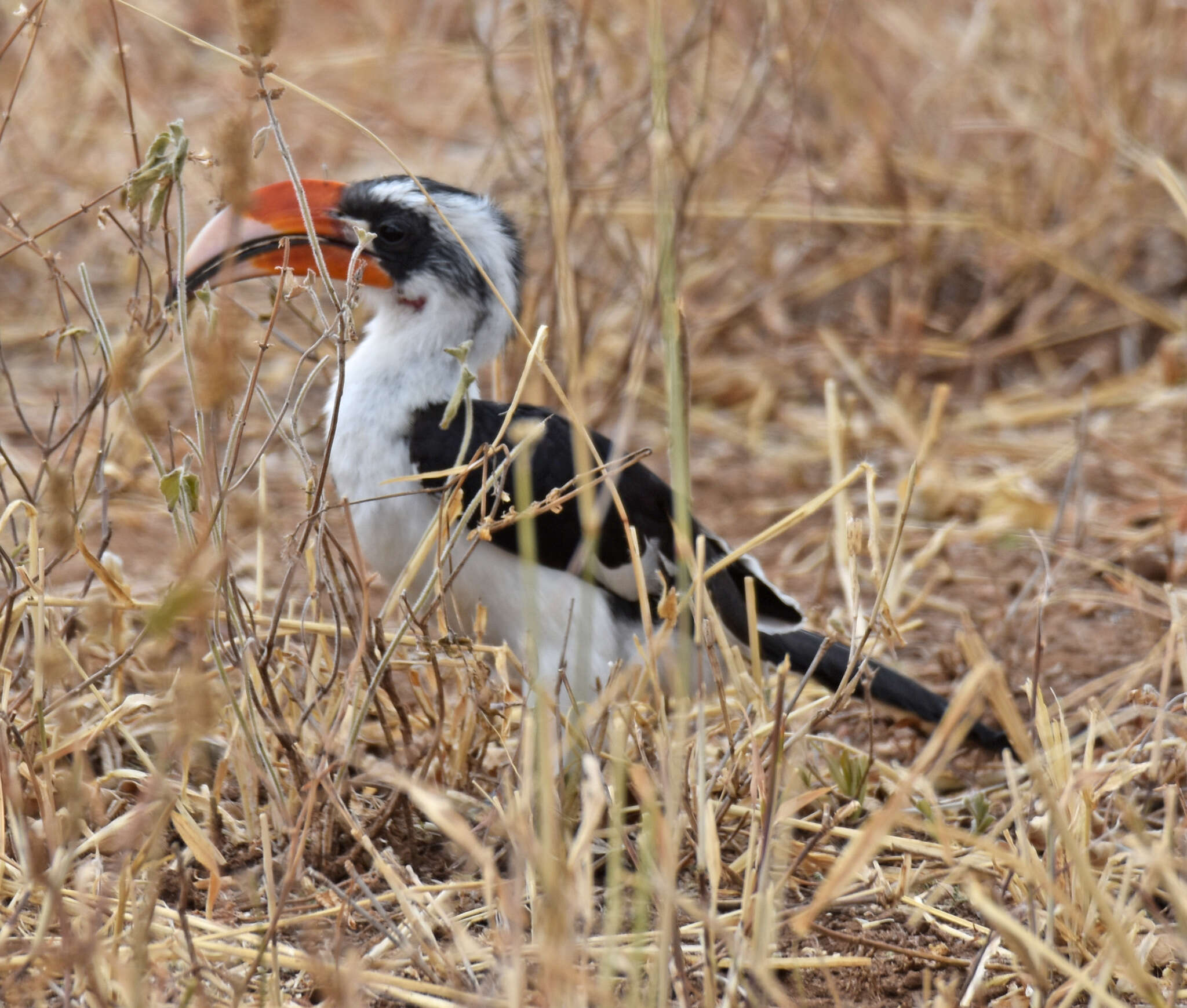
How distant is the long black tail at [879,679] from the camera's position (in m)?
2.22

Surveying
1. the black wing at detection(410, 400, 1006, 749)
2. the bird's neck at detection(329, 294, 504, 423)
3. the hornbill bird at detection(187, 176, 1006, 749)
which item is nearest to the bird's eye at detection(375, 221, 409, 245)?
the hornbill bird at detection(187, 176, 1006, 749)

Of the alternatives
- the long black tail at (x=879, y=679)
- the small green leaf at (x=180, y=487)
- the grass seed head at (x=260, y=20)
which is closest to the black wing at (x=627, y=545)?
the long black tail at (x=879, y=679)

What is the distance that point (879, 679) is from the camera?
2.23 metres

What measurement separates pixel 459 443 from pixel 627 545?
1.08 feet

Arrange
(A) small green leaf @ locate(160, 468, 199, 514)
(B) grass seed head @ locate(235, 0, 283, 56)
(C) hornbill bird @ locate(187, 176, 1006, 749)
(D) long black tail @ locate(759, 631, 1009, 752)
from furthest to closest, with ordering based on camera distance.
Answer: (D) long black tail @ locate(759, 631, 1009, 752) → (C) hornbill bird @ locate(187, 176, 1006, 749) → (A) small green leaf @ locate(160, 468, 199, 514) → (B) grass seed head @ locate(235, 0, 283, 56)

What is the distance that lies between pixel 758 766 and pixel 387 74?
3.68 m

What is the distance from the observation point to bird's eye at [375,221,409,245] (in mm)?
2221

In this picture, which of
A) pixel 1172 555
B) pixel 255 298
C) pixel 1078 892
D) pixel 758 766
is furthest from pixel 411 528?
pixel 255 298

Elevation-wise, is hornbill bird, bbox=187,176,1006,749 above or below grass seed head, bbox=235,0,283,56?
below

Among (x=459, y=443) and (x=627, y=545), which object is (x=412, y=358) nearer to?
(x=459, y=443)

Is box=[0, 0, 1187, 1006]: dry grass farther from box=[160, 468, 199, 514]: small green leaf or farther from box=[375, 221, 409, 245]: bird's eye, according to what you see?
box=[375, 221, 409, 245]: bird's eye

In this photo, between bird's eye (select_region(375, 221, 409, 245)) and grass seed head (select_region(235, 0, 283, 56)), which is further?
bird's eye (select_region(375, 221, 409, 245))

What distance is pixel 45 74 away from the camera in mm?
4355

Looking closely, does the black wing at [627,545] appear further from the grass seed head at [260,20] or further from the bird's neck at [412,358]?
the grass seed head at [260,20]
